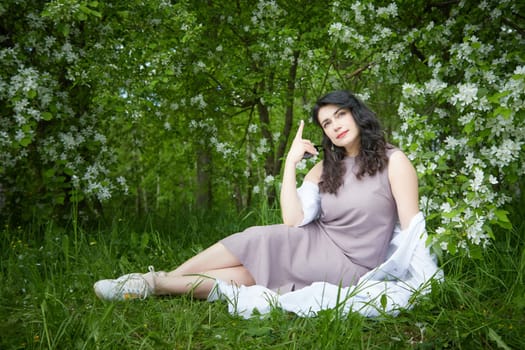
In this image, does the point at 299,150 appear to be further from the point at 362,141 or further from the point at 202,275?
the point at 202,275

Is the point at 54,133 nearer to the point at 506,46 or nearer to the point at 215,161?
the point at 215,161

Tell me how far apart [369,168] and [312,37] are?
1992 mm

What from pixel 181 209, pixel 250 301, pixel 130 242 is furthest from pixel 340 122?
pixel 181 209

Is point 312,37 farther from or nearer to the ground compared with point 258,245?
farther from the ground

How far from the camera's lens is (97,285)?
109 inches

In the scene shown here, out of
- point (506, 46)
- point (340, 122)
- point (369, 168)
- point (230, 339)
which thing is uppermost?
point (506, 46)

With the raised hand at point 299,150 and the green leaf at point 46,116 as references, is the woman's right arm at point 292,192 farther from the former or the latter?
the green leaf at point 46,116

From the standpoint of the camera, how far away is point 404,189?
2848 millimetres

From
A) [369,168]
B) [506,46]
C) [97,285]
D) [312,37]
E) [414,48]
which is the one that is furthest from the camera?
[312,37]

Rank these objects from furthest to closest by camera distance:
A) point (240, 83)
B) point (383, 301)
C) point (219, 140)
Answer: point (219, 140) → point (240, 83) → point (383, 301)

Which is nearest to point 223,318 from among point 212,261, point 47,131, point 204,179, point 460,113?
point 212,261

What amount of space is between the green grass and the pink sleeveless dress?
0.38m

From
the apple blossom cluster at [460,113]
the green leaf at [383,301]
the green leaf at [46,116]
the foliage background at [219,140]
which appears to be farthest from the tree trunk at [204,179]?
the green leaf at [383,301]

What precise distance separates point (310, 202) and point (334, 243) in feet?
0.97
